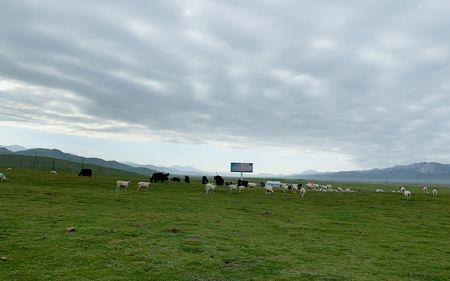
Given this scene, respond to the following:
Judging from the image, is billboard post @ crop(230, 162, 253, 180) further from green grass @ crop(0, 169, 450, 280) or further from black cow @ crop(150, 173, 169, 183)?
green grass @ crop(0, 169, 450, 280)

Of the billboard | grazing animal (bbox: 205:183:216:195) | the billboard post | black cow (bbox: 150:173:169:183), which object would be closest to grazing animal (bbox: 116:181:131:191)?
grazing animal (bbox: 205:183:216:195)

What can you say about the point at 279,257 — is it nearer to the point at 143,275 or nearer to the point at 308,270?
the point at 308,270

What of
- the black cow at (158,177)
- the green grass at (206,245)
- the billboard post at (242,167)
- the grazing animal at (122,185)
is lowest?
the green grass at (206,245)

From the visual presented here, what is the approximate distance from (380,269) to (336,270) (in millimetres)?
2181

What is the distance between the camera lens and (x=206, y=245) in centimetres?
1773

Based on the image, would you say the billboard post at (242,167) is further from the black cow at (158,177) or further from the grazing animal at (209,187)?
the grazing animal at (209,187)

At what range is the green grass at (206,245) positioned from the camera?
43.8ft

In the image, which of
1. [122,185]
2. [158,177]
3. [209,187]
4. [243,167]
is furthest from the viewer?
[243,167]

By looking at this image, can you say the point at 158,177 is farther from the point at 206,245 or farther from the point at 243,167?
the point at 206,245

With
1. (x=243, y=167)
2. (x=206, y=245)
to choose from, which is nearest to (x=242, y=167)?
(x=243, y=167)

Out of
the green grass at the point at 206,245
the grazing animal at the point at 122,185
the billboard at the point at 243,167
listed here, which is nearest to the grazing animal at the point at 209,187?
the grazing animal at the point at 122,185

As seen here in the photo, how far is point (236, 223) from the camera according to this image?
2588cm

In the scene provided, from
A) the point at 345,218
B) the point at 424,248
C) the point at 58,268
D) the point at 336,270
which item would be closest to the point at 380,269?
the point at 336,270

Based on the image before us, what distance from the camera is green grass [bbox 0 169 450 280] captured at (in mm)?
13336
